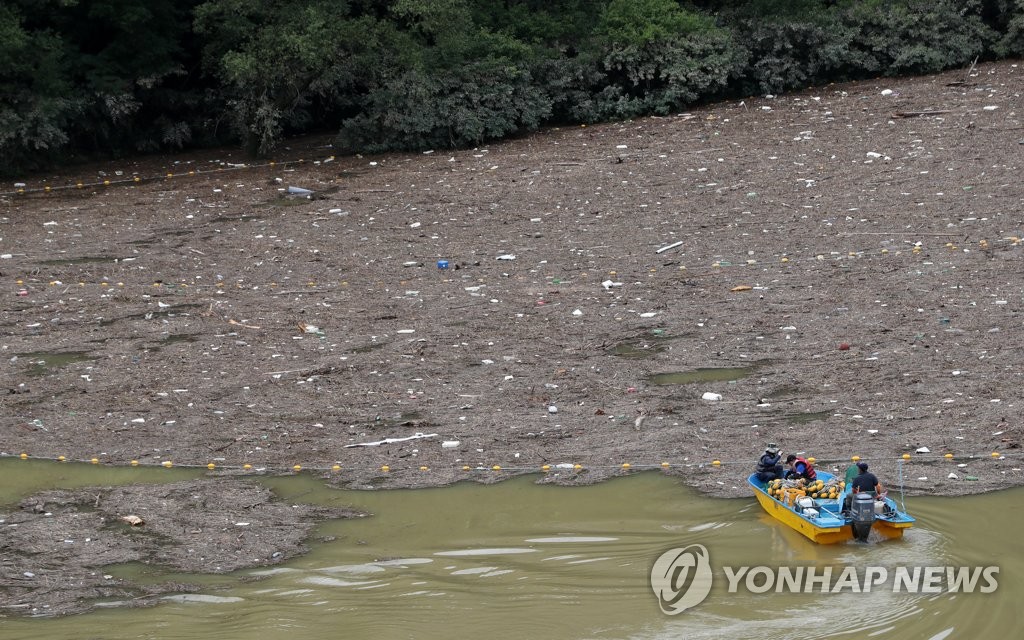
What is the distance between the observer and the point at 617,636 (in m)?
5.54

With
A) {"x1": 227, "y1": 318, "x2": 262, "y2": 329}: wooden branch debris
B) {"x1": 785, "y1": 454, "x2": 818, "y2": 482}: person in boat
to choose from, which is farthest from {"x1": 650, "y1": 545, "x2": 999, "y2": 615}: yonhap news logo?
{"x1": 227, "y1": 318, "x2": 262, "y2": 329}: wooden branch debris

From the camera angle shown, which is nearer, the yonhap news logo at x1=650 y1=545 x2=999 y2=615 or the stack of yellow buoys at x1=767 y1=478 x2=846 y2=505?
the yonhap news logo at x1=650 y1=545 x2=999 y2=615

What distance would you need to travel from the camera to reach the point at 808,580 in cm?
597

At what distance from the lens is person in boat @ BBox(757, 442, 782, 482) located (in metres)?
6.78

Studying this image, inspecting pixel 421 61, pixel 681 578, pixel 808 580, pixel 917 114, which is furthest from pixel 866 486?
pixel 421 61

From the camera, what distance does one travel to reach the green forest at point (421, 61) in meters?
16.8

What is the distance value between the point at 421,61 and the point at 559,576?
1224 centimetres

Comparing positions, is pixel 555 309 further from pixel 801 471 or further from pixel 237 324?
pixel 801 471

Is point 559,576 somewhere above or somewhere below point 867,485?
below

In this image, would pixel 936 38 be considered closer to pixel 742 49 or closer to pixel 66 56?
pixel 742 49

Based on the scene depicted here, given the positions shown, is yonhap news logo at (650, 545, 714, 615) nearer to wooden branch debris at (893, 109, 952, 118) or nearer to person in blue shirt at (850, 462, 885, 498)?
person in blue shirt at (850, 462, 885, 498)

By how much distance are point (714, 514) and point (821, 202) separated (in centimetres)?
681

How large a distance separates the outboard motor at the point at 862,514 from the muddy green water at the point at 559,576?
115 millimetres

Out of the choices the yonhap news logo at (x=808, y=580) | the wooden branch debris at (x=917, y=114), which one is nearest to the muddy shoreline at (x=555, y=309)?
the wooden branch debris at (x=917, y=114)
